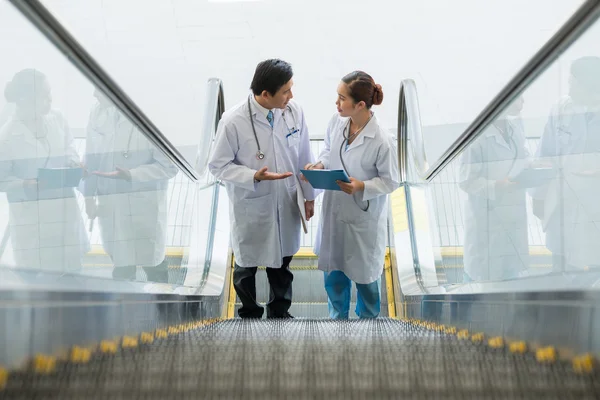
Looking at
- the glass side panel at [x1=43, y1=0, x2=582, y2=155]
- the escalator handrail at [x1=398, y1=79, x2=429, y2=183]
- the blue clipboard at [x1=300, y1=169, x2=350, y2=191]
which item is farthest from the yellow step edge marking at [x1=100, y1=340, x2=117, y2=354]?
the glass side panel at [x1=43, y1=0, x2=582, y2=155]

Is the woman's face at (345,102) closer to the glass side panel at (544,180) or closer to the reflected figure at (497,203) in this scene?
the reflected figure at (497,203)

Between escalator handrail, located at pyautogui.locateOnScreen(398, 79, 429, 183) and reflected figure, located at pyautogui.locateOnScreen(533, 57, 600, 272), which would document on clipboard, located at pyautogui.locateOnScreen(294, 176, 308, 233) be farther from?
reflected figure, located at pyautogui.locateOnScreen(533, 57, 600, 272)

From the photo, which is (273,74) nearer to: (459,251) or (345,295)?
(459,251)

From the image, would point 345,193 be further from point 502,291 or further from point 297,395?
point 297,395

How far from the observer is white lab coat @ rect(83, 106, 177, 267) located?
2.53 meters

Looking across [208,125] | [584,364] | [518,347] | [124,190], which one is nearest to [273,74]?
[208,125]

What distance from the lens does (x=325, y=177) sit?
4.19m

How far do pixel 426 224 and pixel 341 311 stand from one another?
0.94 metres

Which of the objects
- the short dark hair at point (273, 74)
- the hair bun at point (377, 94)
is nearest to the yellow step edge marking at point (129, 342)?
the short dark hair at point (273, 74)

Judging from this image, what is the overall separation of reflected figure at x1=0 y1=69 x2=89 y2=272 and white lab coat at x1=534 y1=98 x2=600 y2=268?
1545 mm

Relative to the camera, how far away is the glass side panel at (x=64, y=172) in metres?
1.79

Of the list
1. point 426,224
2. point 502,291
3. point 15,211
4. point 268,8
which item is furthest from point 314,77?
point 15,211

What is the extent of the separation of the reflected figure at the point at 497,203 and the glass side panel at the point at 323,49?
566 centimetres

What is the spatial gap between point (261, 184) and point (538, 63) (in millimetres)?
2624
